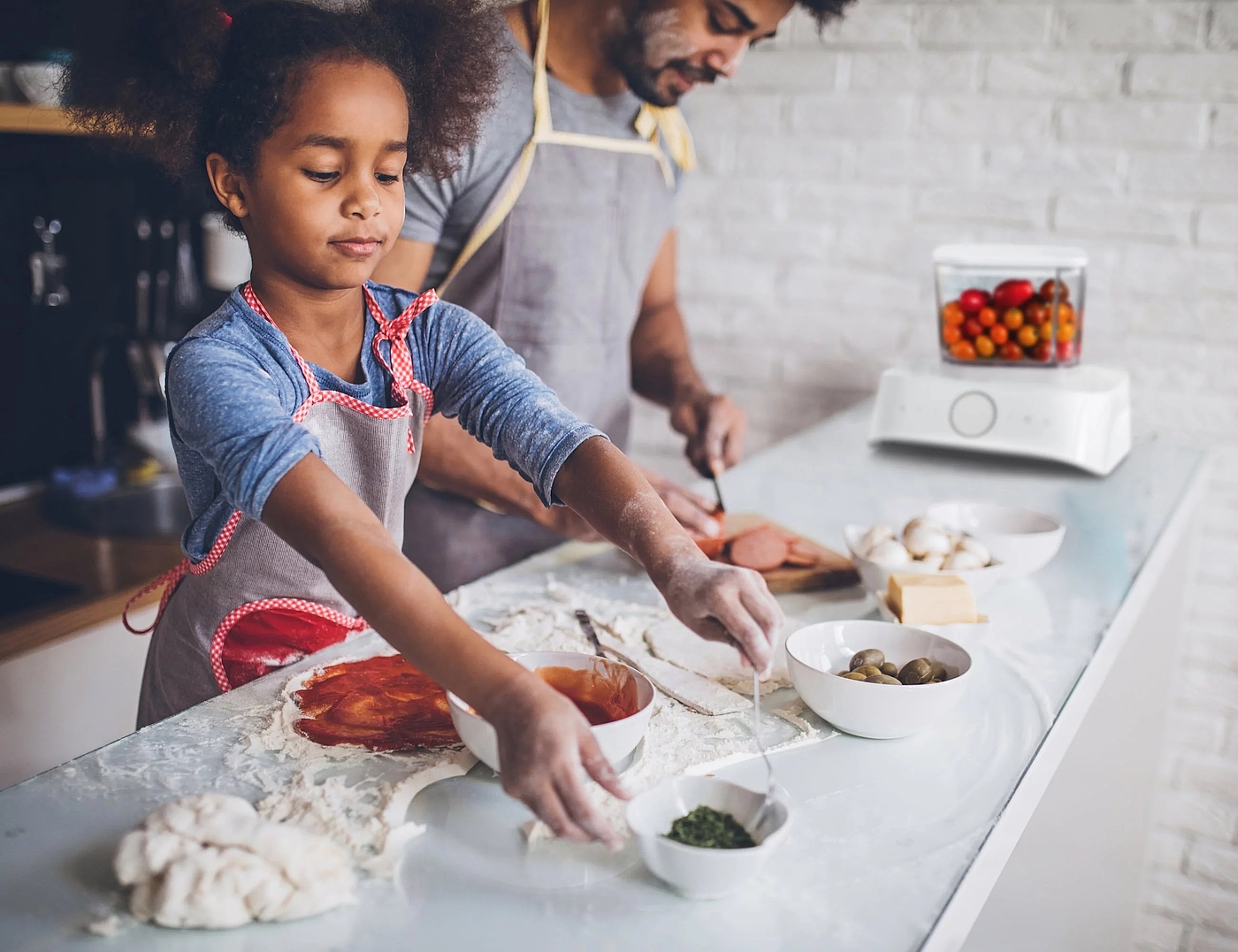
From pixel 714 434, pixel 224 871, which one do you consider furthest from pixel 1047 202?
pixel 224 871

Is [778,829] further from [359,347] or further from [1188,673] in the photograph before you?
[1188,673]

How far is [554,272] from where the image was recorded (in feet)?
4.76

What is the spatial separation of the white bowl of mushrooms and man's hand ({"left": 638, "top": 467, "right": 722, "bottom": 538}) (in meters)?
0.16

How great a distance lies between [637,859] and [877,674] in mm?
277

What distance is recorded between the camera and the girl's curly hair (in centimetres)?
76

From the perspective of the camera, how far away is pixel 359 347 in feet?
2.98

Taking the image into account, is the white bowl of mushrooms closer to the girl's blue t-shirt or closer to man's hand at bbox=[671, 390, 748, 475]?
man's hand at bbox=[671, 390, 748, 475]

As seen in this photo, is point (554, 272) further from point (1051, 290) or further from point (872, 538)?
point (1051, 290)

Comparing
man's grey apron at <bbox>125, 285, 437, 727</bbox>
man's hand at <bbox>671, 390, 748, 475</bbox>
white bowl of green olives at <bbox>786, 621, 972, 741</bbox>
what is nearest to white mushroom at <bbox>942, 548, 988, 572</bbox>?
white bowl of green olives at <bbox>786, 621, 972, 741</bbox>

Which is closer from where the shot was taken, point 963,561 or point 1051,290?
point 963,561

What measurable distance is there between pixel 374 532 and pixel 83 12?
466mm

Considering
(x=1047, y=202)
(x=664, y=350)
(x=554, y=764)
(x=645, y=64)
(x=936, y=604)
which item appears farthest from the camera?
(x=1047, y=202)

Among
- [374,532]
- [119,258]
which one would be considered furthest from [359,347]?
[119,258]

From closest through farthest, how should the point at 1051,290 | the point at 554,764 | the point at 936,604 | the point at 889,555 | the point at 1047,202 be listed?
the point at 554,764 < the point at 936,604 < the point at 889,555 < the point at 1051,290 < the point at 1047,202
